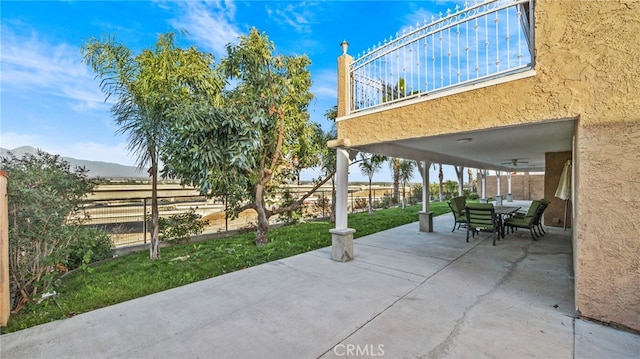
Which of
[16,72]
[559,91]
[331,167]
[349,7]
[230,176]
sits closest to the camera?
[559,91]

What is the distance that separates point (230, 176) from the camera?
6684 mm

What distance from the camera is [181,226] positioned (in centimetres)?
786

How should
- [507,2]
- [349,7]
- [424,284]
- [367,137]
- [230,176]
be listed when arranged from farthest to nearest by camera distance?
[349,7]
[230,176]
[367,137]
[424,284]
[507,2]

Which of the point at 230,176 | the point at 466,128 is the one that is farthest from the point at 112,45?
the point at 466,128

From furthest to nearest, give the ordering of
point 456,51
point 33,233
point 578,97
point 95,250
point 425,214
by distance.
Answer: point 425,214
point 95,250
point 456,51
point 33,233
point 578,97

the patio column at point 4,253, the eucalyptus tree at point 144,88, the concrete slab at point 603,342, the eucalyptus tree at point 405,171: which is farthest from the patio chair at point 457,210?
the eucalyptus tree at point 405,171

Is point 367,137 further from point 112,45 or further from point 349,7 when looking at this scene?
point 349,7

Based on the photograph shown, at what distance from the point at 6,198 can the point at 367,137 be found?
525 centimetres

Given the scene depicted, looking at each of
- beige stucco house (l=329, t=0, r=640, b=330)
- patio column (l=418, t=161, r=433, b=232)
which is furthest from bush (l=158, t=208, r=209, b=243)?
patio column (l=418, t=161, r=433, b=232)

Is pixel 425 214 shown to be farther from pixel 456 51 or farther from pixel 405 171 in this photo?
pixel 405 171

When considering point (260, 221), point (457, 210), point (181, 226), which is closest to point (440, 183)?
point (457, 210)

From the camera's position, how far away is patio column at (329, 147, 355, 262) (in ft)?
19.3

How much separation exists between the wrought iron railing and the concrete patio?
3151mm

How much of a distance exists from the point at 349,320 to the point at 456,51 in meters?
4.19
